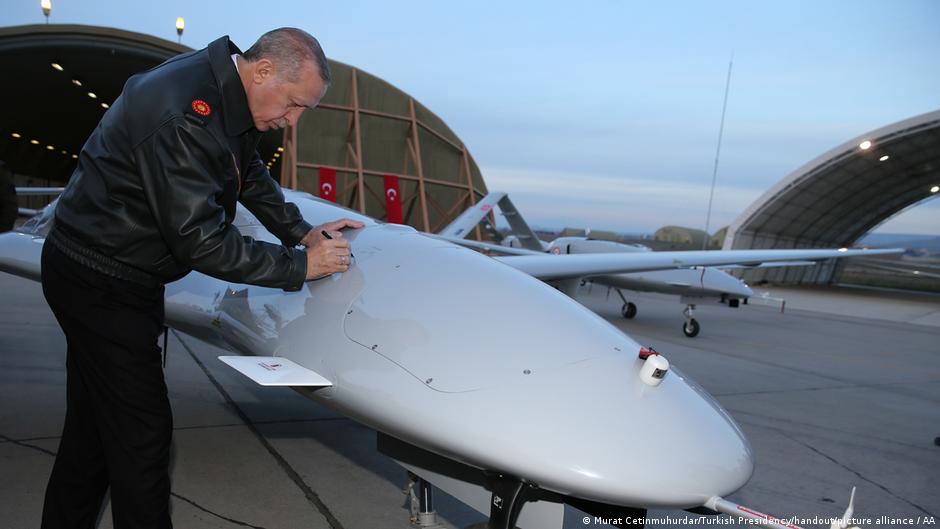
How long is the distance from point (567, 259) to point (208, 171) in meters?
5.11

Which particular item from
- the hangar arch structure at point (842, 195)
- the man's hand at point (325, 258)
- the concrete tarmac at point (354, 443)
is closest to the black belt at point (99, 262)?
the man's hand at point (325, 258)

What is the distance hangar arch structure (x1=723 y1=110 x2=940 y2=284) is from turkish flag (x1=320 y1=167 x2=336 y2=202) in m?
19.4

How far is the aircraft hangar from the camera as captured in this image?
63.5 feet

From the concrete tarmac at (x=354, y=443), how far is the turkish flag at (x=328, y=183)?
12.8 m

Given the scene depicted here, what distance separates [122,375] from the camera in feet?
7.57

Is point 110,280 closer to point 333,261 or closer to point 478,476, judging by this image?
point 333,261

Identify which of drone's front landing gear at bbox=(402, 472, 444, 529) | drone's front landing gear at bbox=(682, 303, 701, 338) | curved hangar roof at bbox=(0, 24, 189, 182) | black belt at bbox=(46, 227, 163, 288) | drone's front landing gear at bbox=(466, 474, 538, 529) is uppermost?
curved hangar roof at bbox=(0, 24, 189, 182)

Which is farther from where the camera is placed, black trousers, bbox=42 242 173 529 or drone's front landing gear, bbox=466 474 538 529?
black trousers, bbox=42 242 173 529

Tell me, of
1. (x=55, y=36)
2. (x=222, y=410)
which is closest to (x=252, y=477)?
(x=222, y=410)

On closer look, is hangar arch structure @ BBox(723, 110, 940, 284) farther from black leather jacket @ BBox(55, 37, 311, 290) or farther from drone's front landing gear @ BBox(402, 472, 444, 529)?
black leather jacket @ BBox(55, 37, 311, 290)

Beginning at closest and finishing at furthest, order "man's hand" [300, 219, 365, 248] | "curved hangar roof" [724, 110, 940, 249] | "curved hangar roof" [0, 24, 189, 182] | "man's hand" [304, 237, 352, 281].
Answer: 1. "man's hand" [304, 237, 352, 281]
2. "man's hand" [300, 219, 365, 248]
3. "curved hangar roof" [0, 24, 189, 182]
4. "curved hangar roof" [724, 110, 940, 249]

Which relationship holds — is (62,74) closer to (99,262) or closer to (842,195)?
(99,262)

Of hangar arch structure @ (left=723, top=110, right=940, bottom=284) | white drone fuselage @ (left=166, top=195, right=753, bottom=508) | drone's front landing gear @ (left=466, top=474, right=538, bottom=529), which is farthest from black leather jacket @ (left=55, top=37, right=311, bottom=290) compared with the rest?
hangar arch structure @ (left=723, top=110, right=940, bottom=284)

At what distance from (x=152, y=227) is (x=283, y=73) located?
2.31ft
